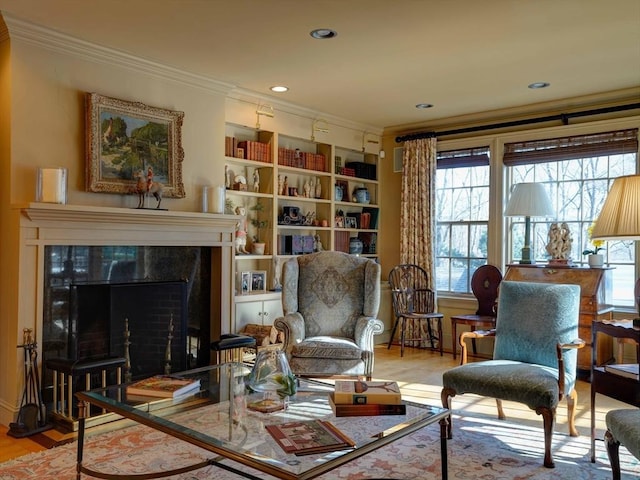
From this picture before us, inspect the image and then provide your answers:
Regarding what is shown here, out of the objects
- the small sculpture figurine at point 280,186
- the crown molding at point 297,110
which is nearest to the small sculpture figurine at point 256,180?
the small sculpture figurine at point 280,186

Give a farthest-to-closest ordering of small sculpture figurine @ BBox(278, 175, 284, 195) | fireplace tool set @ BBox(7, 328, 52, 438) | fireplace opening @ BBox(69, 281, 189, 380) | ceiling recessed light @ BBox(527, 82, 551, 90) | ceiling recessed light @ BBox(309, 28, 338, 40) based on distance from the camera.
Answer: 1. small sculpture figurine @ BBox(278, 175, 284, 195)
2. ceiling recessed light @ BBox(527, 82, 551, 90)
3. fireplace opening @ BBox(69, 281, 189, 380)
4. ceiling recessed light @ BBox(309, 28, 338, 40)
5. fireplace tool set @ BBox(7, 328, 52, 438)

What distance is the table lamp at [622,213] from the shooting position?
2.59 meters

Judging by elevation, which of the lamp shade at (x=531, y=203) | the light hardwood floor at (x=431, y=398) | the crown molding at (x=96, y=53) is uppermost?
the crown molding at (x=96, y=53)

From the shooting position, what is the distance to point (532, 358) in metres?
3.40

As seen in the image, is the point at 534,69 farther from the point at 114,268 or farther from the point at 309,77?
the point at 114,268

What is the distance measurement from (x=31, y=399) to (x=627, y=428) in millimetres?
3375

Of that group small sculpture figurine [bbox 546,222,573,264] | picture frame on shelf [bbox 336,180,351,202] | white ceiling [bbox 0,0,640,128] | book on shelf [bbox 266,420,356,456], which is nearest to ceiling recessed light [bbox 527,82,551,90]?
white ceiling [bbox 0,0,640,128]

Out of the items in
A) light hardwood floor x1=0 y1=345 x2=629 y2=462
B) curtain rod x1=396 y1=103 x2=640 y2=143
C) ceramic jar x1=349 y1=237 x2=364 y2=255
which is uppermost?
curtain rod x1=396 y1=103 x2=640 y2=143

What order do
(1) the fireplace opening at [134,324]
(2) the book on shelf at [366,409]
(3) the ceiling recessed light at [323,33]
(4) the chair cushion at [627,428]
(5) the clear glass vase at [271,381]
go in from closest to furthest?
(4) the chair cushion at [627,428] < (2) the book on shelf at [366,409] < (5) the clear glass vase at [271,381] < (3) the ceiling recessed light at [323,33] < (1) the fireplace opening at [134,324]

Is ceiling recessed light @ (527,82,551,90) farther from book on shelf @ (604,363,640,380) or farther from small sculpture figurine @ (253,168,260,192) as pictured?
book on shelf @ (604,363,640,380)

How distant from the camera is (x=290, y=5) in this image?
3.22 meters

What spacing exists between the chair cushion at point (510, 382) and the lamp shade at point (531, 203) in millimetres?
2136

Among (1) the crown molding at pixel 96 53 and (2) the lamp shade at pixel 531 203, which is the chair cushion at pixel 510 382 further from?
(1) the crown molding at pixel 96 53

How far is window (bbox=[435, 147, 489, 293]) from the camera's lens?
6.03m
